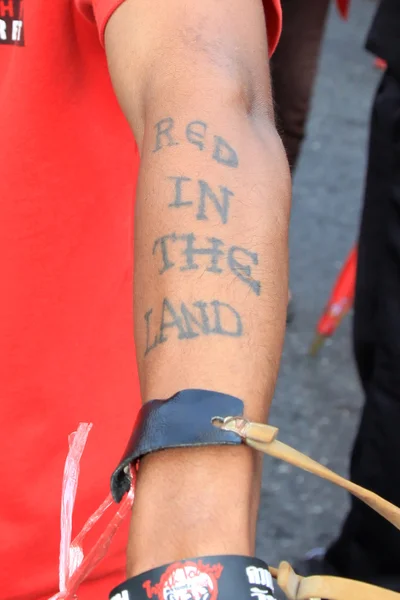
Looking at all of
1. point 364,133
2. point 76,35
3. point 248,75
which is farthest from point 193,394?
point 364,133

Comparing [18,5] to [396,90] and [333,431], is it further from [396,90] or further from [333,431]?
[333,431]

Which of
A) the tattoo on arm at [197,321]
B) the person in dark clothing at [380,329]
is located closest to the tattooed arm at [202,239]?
the tattoo on arm at [197,321]

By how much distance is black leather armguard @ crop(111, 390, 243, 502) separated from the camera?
642 millimetres

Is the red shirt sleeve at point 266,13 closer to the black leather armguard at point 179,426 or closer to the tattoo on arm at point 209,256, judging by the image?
the tattoo on arm at point 209,256

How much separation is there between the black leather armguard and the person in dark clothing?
3.60ft

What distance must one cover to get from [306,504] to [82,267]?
150cm

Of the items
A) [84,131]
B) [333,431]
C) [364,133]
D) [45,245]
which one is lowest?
[333,431]

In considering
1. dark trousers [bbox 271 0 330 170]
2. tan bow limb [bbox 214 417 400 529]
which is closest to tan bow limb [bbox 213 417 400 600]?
tan bow limb [bbox 214 417 400 529]

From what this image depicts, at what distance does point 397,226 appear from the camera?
66.1 inches

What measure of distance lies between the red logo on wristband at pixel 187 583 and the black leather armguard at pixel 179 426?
0.31 ft

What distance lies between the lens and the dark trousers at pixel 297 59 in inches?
94.7

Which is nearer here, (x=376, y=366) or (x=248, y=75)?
(x=248, y=75)

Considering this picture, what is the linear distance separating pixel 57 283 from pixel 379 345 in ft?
3.08

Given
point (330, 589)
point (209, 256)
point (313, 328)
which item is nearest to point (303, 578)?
point (330, 589)
